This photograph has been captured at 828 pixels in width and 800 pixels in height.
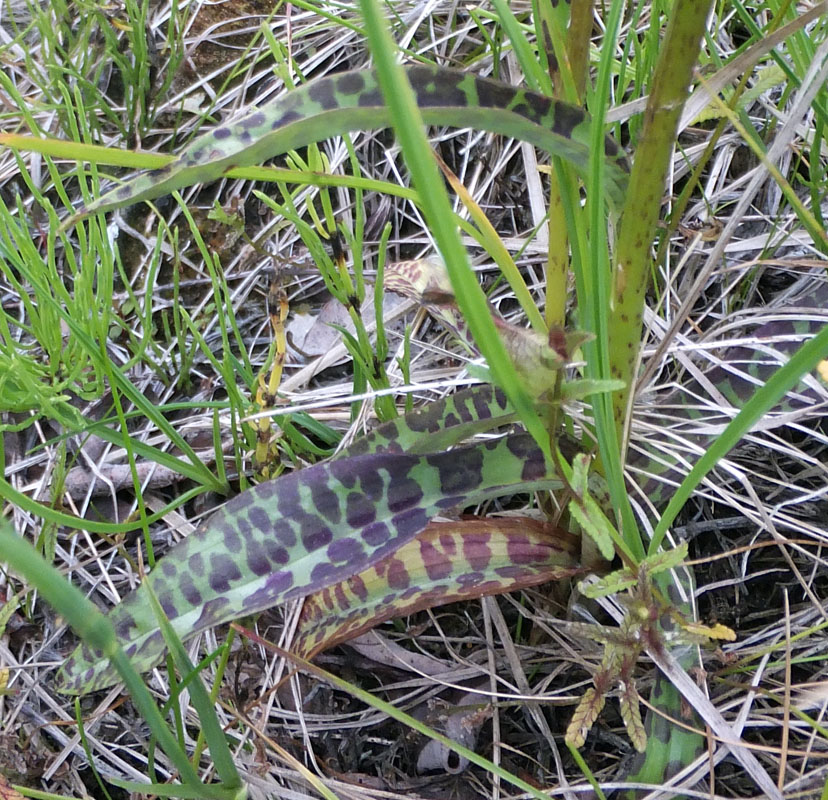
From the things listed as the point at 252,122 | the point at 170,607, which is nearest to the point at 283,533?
the point at 170,607

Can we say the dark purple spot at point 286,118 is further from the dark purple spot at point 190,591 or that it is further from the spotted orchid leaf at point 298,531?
the dark purple spot at point 190,591

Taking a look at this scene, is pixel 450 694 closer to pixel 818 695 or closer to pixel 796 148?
pixel 818 695

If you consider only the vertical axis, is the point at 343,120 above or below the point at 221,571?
above

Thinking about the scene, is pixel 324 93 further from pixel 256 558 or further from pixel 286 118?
pixel 256 558

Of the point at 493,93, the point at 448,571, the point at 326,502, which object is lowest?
the point at 448,571

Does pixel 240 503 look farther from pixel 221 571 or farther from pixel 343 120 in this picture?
pixel 343 120

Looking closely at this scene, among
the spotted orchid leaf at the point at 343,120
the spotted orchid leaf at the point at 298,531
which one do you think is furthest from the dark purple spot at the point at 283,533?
the spotted orchid leaf at the point at 343,120

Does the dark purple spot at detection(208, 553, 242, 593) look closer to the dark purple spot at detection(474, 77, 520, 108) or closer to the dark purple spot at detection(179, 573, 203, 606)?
the dark purple spot at detection(179, 573, 203, 606)

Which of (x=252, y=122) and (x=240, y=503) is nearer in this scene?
(x=252, y=122)
